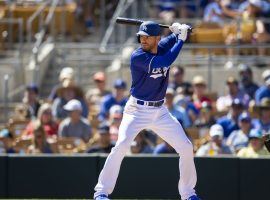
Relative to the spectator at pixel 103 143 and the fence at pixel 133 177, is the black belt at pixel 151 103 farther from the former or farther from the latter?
the spectator at pixel 103 143

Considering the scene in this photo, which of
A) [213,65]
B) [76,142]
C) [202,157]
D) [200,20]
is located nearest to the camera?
[202,157]

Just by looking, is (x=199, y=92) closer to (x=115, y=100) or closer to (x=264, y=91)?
(x=264, y=91)

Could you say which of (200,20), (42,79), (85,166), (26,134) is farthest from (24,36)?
(85,166)

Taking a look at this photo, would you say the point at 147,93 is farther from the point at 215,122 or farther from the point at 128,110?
the point at 215,122

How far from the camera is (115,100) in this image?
50.4 ft

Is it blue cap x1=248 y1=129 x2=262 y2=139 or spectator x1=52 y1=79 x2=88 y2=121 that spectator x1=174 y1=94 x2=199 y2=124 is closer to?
spectator x1=52 y1=79 x2=88 y2=121

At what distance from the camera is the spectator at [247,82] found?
15516 mm

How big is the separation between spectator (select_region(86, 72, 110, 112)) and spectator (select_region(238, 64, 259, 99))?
7.07 feet

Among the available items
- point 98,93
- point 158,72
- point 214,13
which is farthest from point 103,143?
point 214,13

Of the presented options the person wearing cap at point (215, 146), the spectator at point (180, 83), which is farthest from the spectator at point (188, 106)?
the person wearing cap at point (215, 146)

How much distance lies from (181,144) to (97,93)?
635cm

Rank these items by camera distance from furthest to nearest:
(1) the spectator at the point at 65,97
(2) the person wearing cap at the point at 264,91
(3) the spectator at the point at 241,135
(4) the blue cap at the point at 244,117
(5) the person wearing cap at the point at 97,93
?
(5) the person wearing cap at the point at 97,93 < (1) the spectator at the point at 65,97 < (2) the person wearing cap at the point at 264,91 < (4) the blue cap at the point at 244,117 < (3) the spectator at the point at 241,135

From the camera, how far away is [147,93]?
10.1 m

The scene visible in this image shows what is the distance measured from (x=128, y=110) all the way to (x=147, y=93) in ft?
0.87
